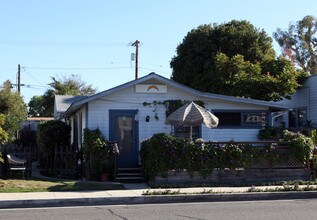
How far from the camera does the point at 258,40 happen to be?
36.3 m

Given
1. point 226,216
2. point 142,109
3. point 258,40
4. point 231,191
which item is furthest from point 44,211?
point 258,40

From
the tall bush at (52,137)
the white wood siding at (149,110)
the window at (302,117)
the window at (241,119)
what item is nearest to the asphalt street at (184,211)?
the white wood siding at (149,110)

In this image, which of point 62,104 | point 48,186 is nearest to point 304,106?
point 62,104

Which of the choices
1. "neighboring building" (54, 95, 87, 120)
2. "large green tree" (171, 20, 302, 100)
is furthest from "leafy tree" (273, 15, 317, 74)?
"neighboring building" (54, 95, 87, 120)

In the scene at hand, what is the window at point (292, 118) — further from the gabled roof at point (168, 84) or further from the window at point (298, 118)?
the gabled roof at point (168, 84)

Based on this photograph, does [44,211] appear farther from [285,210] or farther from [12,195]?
[285,210]

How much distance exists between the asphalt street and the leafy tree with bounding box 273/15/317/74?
35.1 m

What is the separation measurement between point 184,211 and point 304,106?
16416 mm

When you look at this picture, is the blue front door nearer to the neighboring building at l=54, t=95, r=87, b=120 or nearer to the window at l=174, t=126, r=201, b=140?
the window at l=174, t=126, r=201, b=140

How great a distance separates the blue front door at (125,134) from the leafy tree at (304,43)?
30192mm

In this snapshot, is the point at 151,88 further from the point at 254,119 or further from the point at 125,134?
the point at 254,119

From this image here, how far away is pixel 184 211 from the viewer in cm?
1059

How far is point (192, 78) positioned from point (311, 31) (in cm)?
1646

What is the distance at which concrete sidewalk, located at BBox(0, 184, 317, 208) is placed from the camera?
38.4 ft
